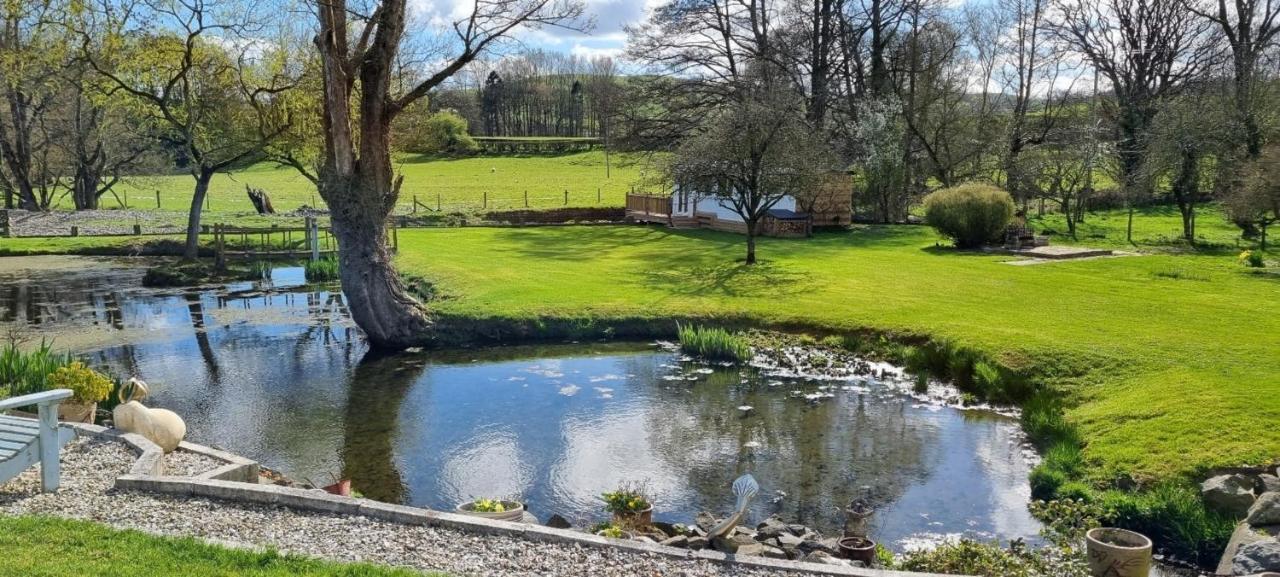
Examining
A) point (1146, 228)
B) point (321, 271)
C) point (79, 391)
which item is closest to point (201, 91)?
point (321, 271)

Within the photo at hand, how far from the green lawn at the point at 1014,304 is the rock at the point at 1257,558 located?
2.51 meters

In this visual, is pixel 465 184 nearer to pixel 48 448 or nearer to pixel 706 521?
pixel 48 448

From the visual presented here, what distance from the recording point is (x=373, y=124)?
19359mm

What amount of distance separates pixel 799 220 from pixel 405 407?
79.4ft

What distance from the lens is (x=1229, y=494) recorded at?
906 cm

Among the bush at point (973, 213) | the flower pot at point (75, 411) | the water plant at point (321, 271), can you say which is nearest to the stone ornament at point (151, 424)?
the flower pot at point (75, 411)

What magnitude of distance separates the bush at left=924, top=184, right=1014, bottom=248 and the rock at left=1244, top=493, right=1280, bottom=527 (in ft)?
74.4

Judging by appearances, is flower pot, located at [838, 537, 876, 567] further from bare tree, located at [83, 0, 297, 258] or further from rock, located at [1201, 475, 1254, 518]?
bare tree, located at [83, 0, 297, 258]

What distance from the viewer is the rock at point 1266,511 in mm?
8312

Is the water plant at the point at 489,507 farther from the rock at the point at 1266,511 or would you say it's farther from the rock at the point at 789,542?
the rock at the point at 1266,511

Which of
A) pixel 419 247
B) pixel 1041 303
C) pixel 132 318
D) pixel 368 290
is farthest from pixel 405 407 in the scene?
pixel 419 247

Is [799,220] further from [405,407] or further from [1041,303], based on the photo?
[405,407]

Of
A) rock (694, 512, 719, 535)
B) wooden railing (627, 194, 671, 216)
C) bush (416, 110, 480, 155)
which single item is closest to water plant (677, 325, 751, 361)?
rock (694, 512, 719, 535)

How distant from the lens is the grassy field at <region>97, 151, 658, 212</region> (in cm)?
5231
